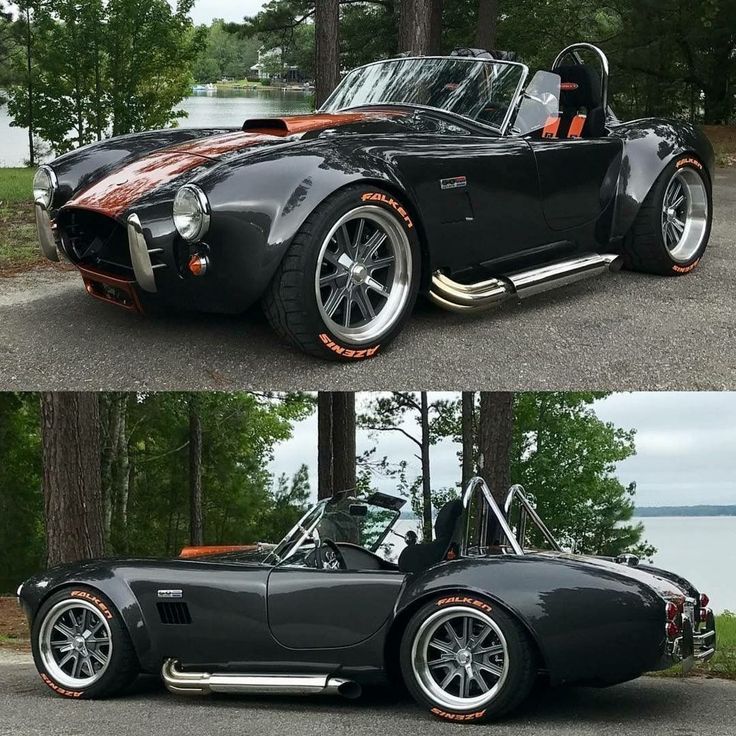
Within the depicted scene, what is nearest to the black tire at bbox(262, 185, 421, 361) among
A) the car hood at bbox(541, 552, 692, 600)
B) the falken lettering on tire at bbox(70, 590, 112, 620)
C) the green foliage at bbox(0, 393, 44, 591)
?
the car hood at bbox(541, 552, 692, 600)

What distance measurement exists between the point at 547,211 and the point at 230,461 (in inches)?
819

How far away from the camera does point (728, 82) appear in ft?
91.5

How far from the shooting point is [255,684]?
16.6 ft

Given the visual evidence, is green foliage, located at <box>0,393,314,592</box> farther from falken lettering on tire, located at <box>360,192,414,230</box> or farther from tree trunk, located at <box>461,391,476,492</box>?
falken lettering on tire, located at <box>360,192,414,230</box>

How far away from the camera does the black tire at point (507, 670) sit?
179 inches

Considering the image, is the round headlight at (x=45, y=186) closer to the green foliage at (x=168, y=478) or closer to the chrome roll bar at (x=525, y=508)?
the chrome roll bar at (x=525, y=508)

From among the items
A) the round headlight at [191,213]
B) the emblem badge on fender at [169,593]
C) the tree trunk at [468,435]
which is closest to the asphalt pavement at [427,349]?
the round headlight at [191,213]

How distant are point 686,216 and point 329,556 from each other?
4.15 metres

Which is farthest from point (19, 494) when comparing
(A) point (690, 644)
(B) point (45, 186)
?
(A) point (690, 644)

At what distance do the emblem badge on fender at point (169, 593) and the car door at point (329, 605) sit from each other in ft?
1.80

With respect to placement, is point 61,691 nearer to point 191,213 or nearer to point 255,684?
point 255,684

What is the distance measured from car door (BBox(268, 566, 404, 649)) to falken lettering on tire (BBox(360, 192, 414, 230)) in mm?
1888

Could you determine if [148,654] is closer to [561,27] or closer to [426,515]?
[426,515]

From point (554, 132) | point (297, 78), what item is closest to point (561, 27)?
point (297, 78)
